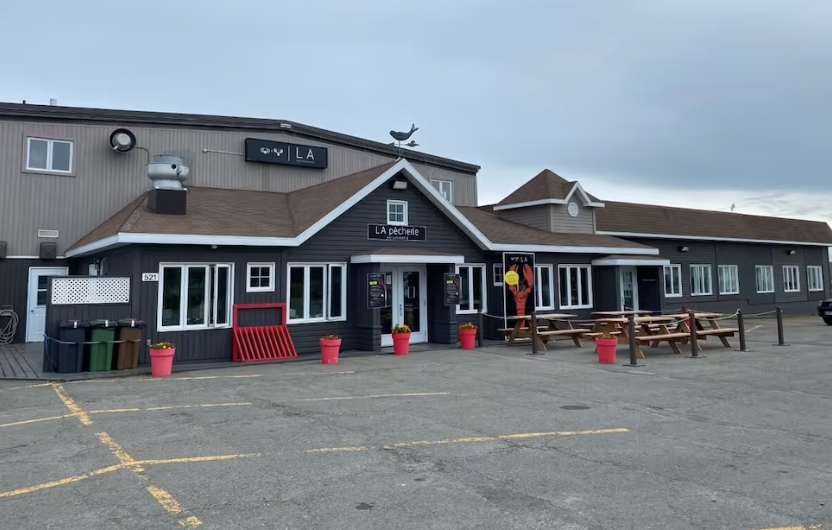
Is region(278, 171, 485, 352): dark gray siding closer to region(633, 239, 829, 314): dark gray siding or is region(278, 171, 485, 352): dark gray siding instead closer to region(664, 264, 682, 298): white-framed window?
region(633, 239, 829, 314): dark gray siding

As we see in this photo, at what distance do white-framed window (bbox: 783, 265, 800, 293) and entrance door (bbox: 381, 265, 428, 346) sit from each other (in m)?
24.7

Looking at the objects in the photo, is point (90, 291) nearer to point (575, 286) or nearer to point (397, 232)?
point (397, 232)

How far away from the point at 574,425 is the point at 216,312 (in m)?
9.28

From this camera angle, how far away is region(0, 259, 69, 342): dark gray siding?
1719 centimetres

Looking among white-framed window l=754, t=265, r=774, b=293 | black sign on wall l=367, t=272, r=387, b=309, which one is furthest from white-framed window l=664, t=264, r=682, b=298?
black sign on wall l=367, t=272, r=387, b=309

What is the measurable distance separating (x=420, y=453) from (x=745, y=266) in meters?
29.2

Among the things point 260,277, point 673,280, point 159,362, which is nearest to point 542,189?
point 673,280

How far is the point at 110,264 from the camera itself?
15.1 meters

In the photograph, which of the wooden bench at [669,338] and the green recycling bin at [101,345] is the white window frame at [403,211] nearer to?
the wooden bench at [669,338]

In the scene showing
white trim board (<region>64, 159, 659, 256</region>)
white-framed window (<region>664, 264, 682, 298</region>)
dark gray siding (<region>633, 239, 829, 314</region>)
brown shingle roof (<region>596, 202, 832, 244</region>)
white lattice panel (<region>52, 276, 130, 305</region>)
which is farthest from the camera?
dark gray siding (<region>633, 239, 829, 314</region>)

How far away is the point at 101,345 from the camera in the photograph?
11.5m

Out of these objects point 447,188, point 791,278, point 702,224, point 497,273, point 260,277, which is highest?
point 447,188

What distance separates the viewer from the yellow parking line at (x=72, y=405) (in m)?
7.57

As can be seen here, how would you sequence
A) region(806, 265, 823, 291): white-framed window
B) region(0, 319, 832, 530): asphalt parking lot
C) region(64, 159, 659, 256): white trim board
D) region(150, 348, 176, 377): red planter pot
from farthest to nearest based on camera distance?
region(806, 265, 823, 291): white-framed window
region(64, 159, 659, 256): white trim board
region(150, 348, 176, 377): red planter pot
region(0, 319, 832, 530): asphalt parking lot
